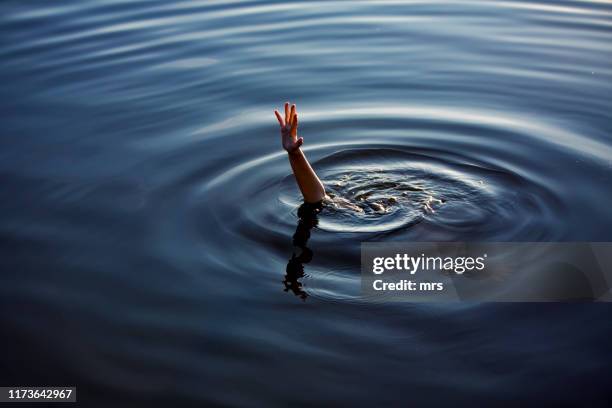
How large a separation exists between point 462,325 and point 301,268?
141 cm

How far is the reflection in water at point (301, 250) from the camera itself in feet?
19.5

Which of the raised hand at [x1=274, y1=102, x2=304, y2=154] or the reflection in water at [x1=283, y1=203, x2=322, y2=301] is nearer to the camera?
the reflection in water at [x1=283, y1=203, x2=322, y2=301]

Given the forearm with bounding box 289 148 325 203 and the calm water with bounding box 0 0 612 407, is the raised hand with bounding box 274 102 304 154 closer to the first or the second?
the forearm with bounding box 289 148 325 203

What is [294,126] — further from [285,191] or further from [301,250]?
[301,250]

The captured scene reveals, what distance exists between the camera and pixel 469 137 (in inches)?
325

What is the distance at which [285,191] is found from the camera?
24.0ft

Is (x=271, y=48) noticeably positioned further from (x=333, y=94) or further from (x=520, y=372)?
(x=520, y=372)

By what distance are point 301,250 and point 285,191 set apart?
1082mm

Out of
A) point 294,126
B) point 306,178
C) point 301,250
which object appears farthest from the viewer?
point 306,178

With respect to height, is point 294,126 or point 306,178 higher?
point 294,126

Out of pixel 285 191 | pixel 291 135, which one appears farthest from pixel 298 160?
pixel 285 191

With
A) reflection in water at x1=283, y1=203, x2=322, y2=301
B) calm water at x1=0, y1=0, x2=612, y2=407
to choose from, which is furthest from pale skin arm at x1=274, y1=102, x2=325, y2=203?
calm water at x1=0, y1=0, x2=612, y2=407

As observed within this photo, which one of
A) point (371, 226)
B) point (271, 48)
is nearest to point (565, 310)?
point (371, 226)

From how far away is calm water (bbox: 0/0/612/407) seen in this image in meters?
5.11
